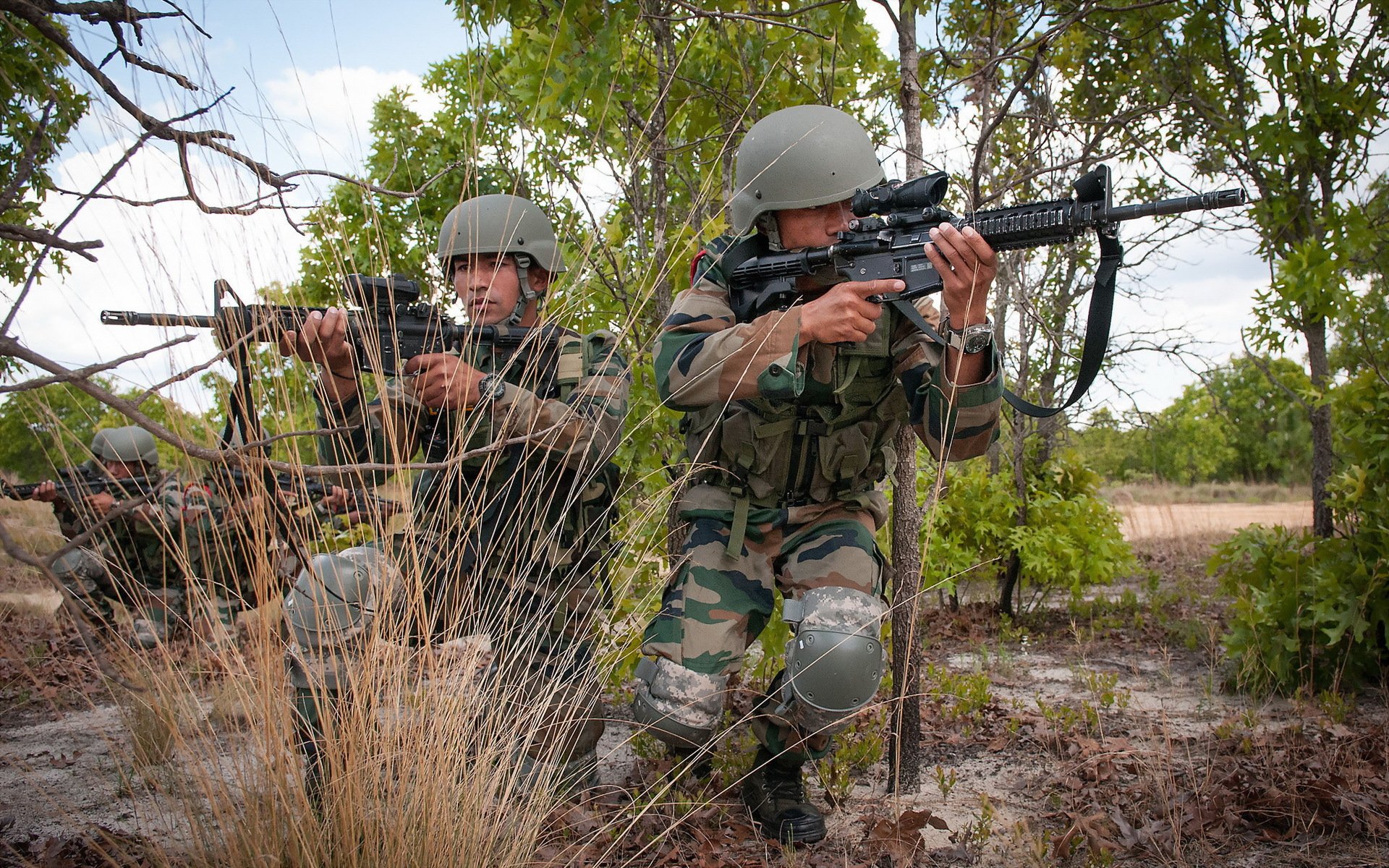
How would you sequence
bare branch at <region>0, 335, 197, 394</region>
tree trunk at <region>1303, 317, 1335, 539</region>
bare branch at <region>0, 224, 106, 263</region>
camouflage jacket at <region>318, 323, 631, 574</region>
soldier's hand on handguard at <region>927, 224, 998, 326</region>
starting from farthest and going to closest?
tree trunk at <region>1303, 317, 1335, 539</region>
camouflage jacket at <region>318, 323, 631, 574</region>
soldier's hand on handguard at <region>927, 224, 998, 326</region>
bare branch at <region>0, 224, 106, 263</region>
bare branch at <region>0, 335, 197, 394</region>

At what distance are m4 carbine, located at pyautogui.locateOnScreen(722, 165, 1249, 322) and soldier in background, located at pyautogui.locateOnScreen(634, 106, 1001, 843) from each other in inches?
2.6

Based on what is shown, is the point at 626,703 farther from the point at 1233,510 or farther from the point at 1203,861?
the point at 1233,510

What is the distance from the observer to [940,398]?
9.32ft

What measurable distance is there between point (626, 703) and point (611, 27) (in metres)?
2.83

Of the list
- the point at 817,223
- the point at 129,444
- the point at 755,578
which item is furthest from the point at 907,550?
the point at 129,444

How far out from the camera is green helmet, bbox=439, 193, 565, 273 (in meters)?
3.39

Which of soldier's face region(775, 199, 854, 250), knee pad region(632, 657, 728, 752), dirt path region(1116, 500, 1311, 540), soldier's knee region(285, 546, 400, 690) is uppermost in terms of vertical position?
soldier's face region(775, 199, 854, 250)

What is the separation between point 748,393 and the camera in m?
2.87

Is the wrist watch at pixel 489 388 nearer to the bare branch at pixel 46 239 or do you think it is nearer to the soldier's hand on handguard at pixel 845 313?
the soldier's hand on handguard at pixel 845 313

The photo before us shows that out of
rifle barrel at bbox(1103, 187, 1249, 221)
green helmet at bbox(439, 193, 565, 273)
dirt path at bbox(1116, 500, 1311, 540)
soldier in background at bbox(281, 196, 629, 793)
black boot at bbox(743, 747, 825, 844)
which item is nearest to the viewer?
rifle barrel at bbox(1103, 187, 1249, 221)

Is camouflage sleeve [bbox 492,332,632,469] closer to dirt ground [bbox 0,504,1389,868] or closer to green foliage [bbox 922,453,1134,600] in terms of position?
dirt ground [bbox 0,504,1389,868]

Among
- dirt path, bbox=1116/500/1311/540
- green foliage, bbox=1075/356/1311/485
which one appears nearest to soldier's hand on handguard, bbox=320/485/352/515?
dirt path, bbox=1116/500/1311/540

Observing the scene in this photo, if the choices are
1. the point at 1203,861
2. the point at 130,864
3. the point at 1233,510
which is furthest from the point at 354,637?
the point at 1233,510

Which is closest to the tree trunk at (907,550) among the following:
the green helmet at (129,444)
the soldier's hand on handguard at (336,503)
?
the soldier's hand on handguard at (336,503)
